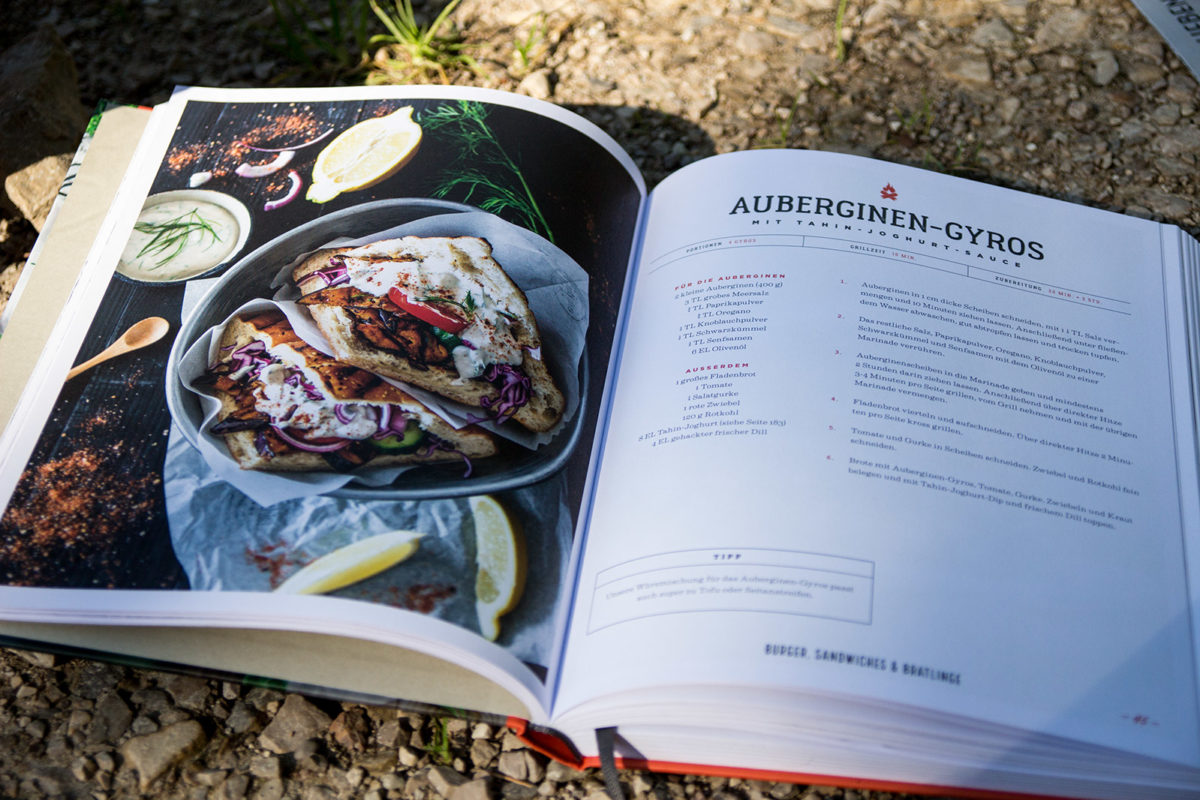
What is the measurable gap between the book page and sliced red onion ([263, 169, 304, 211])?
373mm

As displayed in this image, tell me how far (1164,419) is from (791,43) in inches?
27.8

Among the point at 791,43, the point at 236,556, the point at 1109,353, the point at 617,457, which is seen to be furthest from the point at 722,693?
the point at 791,43

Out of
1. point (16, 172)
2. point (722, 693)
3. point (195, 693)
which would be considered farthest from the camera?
point (16, 172)

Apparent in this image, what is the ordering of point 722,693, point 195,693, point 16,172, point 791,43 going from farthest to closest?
point 791,43 → point 16,172 → point 195,693 → point 722,693

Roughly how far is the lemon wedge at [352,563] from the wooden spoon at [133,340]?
0.30m

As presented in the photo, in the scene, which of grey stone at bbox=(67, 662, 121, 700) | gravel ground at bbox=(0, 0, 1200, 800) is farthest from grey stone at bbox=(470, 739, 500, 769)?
gravel ground at bbox=(0, 0, 1200, 800)

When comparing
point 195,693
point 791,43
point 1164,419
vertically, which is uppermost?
point 791,43

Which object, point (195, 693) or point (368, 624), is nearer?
point (368, 624)

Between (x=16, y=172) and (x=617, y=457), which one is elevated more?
(x=16, y=172)

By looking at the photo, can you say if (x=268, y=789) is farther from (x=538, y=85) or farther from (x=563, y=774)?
(x=538, y=85)

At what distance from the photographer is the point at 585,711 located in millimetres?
702

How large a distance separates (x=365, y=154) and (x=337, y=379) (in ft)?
0.96

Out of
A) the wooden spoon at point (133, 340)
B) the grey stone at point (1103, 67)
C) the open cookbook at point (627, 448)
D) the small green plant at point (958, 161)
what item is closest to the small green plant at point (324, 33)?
the open cookbook at point (627, 448)

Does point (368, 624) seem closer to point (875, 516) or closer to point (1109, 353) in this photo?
point (875, 516)
